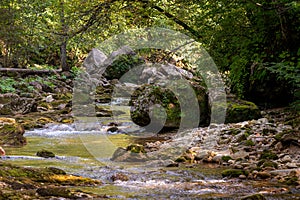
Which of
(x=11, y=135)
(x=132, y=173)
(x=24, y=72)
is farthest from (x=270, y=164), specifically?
(x=24, y=72)

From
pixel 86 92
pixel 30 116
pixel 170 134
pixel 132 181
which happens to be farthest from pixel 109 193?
pixel 86 92

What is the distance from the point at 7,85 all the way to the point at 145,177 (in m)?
13.5

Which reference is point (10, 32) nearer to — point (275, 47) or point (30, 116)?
point (30, 116)

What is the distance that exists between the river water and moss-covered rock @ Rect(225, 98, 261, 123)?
10.2 ft

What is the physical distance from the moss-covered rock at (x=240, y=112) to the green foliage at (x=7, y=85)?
10091 mm

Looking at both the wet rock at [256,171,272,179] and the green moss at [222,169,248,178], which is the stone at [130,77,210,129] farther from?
the wet rock at [256,171,272,179]

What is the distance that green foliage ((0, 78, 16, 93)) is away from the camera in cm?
1667

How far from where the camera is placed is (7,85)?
17.4 meters

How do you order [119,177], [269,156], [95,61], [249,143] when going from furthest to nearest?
[95,61], [249,143], [269,156], [119,177]

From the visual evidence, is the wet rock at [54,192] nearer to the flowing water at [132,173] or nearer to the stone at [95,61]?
the flowing water at [132,173]

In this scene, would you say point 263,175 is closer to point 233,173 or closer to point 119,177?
point 233,173

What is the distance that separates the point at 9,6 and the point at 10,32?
1.14 m

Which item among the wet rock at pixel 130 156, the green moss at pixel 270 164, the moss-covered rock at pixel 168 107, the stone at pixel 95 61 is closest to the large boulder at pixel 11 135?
the wet rock at pixel 130 156

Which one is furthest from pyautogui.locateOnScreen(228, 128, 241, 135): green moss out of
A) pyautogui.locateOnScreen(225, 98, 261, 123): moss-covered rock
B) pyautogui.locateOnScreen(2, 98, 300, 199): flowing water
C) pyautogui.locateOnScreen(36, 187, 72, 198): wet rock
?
pyautogui.locateOnScreen(36, 187, 72, 198): wet rock
